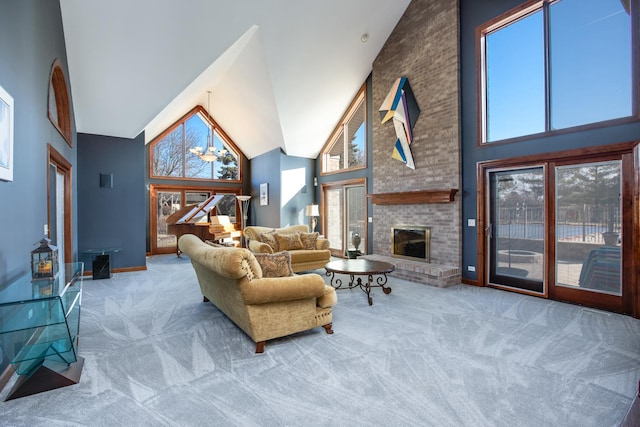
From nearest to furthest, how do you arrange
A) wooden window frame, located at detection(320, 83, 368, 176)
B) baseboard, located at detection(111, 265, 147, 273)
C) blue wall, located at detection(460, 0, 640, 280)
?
blue wall, located at detection(460, 0, 640, 280) → baseboard, located at detection(111, 265, 147, 273) → wooden window frame, located at detection(320, 83, 368, 176)

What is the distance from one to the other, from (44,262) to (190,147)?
7.53 m

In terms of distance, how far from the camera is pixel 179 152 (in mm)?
9430

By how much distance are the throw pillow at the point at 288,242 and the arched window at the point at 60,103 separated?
365 cm

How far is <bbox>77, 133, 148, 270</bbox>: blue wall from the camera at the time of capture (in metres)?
6.19

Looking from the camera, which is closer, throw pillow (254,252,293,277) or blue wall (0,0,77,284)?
blue wall (0,0,77,284)

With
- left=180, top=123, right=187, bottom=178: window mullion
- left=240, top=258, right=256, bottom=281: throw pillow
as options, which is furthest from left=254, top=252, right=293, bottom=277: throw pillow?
left=180, top=123, right=187, bottom=178: window mullion

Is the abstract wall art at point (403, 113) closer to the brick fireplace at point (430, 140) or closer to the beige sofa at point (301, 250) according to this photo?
the brick fireplace at point (430, 140)

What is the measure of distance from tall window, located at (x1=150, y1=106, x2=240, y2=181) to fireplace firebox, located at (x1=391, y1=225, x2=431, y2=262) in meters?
5.41

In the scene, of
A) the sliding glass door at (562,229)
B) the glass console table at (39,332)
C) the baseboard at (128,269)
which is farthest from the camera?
the baseboard at (128,269)

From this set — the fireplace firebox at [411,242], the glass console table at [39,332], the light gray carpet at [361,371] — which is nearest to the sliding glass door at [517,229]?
the light gray carpet at [361,371]

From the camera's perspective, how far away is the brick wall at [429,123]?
548cm

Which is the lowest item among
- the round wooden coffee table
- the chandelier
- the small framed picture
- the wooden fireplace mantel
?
the round wooden coffee table

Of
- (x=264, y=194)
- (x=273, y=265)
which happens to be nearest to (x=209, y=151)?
(x=264, y=194)

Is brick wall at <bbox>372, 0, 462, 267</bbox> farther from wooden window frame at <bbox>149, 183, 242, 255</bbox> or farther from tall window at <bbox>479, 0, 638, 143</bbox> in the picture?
wooden window frame at <bbox>149, 183, 242, 255</bbox>
